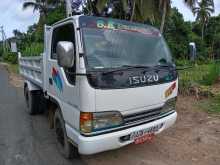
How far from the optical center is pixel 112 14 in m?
24.2

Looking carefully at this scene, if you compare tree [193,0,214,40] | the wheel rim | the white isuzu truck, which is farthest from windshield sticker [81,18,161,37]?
tree [193,0,214,40]

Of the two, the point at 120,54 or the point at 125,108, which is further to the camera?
the point at 120,54

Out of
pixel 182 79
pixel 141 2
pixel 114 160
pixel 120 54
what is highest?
pixel 141 2

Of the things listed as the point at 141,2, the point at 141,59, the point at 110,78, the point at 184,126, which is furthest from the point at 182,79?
the point at 141,2

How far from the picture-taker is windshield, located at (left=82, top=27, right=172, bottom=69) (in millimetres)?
3795

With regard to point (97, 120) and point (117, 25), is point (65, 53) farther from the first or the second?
point (117, 25)

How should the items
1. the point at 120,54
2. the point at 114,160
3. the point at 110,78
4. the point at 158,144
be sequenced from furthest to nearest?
the point at 158,144
the point at 114,160
the point at 120,54
the point at 110,78

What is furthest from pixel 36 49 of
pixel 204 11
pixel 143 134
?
pixel 204 11

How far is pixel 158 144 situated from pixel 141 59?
1.74m

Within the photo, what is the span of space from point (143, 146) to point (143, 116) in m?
1.11

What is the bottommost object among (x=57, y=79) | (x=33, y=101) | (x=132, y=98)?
(x=33, y=101)

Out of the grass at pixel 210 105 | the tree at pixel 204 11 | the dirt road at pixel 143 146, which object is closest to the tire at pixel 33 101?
the dirt road at pixel 143 146

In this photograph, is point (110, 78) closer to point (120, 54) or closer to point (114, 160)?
point (120, 54)

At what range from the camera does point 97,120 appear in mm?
3615
